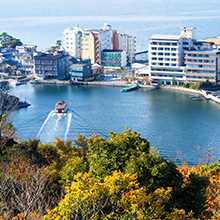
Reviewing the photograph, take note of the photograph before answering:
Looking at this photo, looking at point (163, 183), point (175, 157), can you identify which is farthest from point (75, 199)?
point (175, 157)

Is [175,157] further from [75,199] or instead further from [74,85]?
[74,85]

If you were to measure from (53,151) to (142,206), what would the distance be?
4172mm

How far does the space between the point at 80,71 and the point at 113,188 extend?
17.6m

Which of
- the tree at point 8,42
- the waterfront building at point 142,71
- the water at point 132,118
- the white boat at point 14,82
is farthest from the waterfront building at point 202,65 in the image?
the tree at point 8,42

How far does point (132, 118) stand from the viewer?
48.9 ft

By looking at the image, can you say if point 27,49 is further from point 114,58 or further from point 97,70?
point 97,70

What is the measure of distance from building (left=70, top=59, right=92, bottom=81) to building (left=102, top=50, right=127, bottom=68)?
8.07 feet

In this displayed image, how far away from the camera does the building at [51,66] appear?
23.2 metres

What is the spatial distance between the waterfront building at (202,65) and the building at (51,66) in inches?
258

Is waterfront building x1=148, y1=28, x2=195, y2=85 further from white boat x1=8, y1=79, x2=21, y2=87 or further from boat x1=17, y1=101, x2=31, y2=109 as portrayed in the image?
boat x1=17, y1=101, x2=31, y2=109

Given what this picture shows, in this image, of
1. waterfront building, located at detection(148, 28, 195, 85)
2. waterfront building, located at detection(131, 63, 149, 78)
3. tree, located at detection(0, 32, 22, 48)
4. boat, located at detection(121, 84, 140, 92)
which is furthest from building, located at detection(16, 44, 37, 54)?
boat, located at detection(121, 84, 140, 92)

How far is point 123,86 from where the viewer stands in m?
20.9

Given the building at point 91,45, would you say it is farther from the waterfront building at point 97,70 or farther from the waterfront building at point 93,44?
the waterfront building at point 97,70

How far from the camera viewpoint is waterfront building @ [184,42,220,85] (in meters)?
19.9
